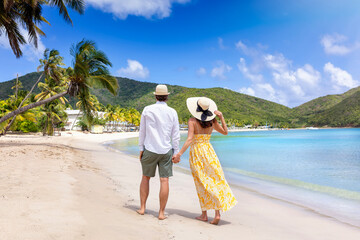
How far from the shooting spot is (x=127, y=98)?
154 m

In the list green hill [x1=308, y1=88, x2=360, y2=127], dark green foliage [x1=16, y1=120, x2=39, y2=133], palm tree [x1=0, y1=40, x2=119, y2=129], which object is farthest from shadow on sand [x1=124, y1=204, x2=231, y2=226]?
green hill [x1=308, y1=88, x2=360, y2=127]

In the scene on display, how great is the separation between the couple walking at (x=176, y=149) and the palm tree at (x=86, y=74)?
1220 centimetres

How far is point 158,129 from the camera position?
3.60 meters

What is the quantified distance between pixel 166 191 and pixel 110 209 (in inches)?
35.8

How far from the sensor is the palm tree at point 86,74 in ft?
47.8

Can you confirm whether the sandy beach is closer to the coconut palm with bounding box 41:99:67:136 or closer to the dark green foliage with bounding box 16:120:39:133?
the coconut palm with bounding box 41:99:67:136

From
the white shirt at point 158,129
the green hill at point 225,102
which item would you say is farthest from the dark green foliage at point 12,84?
the white shirt at point 158,129

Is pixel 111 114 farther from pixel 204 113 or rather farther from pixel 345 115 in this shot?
pixel 345 115

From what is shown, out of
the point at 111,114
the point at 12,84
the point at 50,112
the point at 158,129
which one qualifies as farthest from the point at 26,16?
the point at 12,84

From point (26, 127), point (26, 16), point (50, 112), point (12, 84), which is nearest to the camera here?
point (26, 16)

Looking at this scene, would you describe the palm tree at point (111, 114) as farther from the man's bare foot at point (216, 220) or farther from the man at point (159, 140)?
the man's bare foot at point (216, 220)

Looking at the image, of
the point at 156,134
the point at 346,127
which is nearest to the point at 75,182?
the point at 156,134

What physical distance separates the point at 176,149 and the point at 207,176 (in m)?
0.59

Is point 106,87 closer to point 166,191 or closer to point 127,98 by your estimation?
point 166,191
